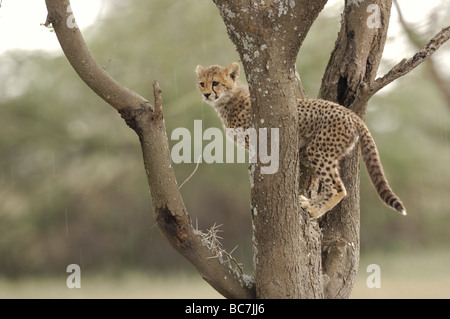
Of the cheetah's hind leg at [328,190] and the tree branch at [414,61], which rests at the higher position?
the tree branch at [414,61]

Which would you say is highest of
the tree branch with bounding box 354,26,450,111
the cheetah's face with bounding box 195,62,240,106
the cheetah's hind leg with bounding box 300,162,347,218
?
the cheetah's face with bounding box 195,62,240,106

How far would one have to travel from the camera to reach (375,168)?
2.18 meters

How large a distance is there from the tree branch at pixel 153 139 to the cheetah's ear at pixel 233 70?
0.71 m

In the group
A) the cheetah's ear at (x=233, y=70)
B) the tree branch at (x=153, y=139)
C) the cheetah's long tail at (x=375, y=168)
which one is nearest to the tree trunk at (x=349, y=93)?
the cheetah's long tail at (x=375, y=168)

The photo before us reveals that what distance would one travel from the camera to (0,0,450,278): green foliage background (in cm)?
444

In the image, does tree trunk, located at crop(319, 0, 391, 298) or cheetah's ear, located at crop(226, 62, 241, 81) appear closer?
tree trunk, located at crop(319, 0, 391, 298)

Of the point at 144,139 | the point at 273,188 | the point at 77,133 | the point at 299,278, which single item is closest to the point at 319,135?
the point at 273,188

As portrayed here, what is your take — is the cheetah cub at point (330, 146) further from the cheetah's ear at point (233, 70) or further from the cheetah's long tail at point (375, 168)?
the cheetah's ear at point (233, 70)

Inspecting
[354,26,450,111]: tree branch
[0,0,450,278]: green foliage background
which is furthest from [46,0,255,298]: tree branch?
[0,0,450,278]: green foliage background

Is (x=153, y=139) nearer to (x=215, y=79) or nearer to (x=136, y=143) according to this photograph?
(x=215, y=79)

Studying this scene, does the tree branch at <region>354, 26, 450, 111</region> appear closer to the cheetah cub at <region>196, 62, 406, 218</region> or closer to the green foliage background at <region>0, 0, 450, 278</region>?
the cheetah cub at <region>196, 62, 406, 218</region>

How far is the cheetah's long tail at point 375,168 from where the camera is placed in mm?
2117

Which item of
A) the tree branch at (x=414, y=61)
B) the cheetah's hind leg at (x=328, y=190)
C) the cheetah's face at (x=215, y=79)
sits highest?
the cheetah's face at (x=215, y=79)

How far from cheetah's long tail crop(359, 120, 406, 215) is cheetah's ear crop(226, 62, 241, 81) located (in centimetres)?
61
